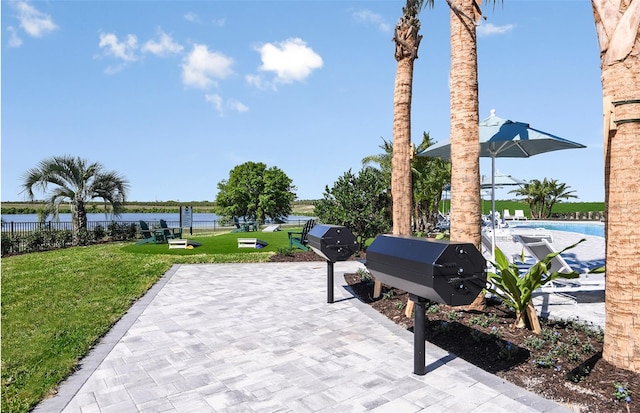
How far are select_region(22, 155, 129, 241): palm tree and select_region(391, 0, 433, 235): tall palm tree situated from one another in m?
18.4

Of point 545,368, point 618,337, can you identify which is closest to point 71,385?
point 545,368

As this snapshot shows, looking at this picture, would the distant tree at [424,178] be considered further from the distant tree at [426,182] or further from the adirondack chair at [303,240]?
the adirondack chair at [303,240]

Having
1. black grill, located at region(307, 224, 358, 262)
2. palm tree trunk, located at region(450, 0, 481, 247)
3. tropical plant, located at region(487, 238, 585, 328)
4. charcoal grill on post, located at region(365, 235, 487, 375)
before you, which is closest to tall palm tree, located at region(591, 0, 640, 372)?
tropical plant, located at region(487, 238, 585, 328)

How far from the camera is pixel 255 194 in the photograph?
164 feet

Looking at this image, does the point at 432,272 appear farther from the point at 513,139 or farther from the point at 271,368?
the point at 513,139

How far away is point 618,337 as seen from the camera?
148 inches

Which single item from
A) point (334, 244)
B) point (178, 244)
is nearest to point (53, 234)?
point (178, 244)

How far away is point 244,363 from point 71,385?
170 cm

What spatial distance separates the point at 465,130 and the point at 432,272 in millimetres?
3178

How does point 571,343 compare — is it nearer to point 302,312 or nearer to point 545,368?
point 545,368

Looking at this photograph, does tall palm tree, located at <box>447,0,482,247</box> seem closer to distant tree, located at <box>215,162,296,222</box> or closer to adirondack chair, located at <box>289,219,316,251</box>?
adirondack chair, located at <box>289,219,316,251</box>

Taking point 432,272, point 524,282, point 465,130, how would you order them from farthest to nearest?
point 465,130
point 524,282
point 432,272

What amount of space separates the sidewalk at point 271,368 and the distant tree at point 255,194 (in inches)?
1653

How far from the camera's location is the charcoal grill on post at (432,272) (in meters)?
3.43
